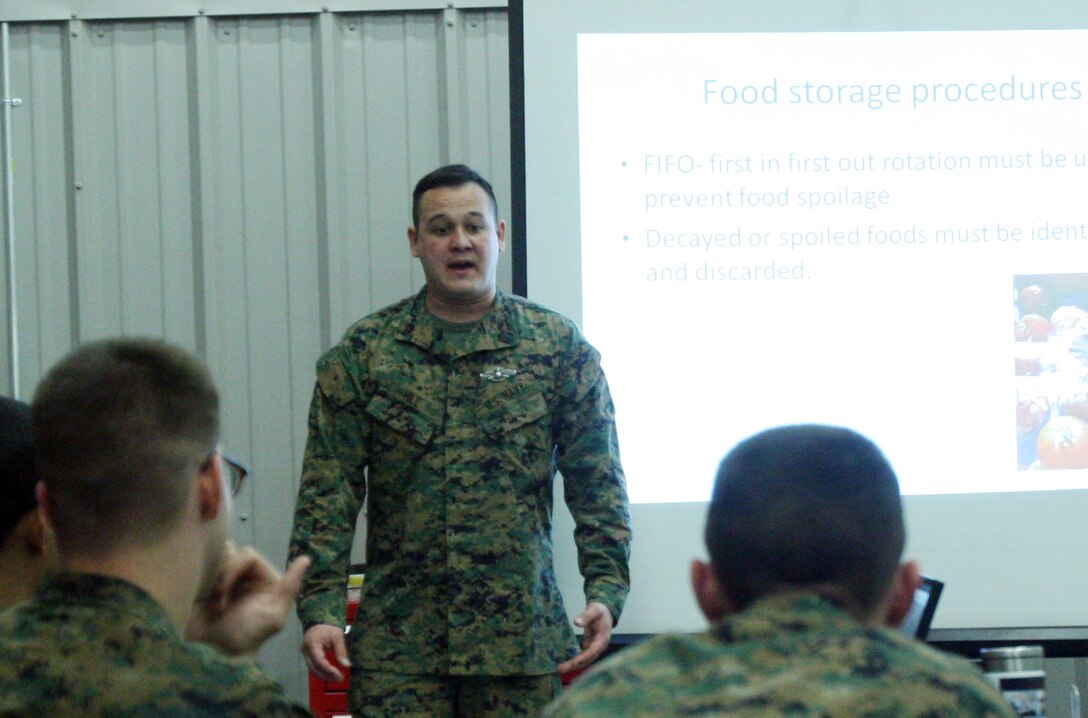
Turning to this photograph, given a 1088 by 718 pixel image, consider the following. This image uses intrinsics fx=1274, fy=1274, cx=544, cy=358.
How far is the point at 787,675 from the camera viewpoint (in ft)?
3.17

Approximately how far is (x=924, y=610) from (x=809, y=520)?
1.75 m

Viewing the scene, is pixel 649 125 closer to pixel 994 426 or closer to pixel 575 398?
pixel 575 398

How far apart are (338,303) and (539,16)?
3.41 ft

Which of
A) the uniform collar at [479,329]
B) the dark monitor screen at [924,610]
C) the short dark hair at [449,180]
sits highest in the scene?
the short dark hair at [449,180]

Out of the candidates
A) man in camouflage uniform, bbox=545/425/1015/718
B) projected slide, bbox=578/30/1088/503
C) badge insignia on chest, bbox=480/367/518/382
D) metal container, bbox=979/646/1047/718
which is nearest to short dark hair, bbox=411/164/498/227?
badge insignia on chest, bbox=480/367/518/382

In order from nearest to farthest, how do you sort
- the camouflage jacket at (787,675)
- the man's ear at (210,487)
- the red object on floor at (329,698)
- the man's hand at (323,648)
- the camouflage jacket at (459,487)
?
the camouflage jacket at (787,675) < the man's ear at (210,487) < the man's hand at (323,648) < the camouflage jacket at (459,487) < the red object on floor at (329,698)

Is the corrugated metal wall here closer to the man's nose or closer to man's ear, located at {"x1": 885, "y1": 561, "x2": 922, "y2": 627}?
the man's nose

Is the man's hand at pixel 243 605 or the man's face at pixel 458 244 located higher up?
the man's face at pixel 458 244

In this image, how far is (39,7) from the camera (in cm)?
375

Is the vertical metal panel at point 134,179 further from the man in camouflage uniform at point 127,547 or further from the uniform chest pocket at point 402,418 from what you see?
the man in camouflage uniform at point 127,547

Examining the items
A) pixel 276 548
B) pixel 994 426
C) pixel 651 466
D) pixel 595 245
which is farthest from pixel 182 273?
pixel 994 426

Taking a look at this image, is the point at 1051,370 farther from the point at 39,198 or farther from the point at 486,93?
the point at 39,198

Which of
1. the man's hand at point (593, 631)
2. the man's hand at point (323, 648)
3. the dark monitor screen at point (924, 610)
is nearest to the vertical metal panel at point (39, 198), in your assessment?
the man's hand at point (323, 648)

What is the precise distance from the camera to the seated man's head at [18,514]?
4.38 feet
